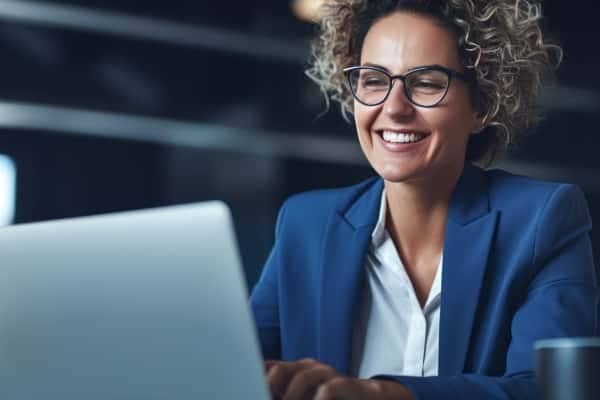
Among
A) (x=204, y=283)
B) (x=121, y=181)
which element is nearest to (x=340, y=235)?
(x=204, y=283)

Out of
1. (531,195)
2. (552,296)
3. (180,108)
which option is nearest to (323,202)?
(531,195)

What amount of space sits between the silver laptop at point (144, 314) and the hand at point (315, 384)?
5.8 inches

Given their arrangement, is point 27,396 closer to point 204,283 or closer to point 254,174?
point 204,283

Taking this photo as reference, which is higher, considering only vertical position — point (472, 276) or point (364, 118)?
point (364, 118)

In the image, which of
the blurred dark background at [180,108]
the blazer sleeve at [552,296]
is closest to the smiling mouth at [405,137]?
the blazer sleeve at [552,296]

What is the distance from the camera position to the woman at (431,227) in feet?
5.19

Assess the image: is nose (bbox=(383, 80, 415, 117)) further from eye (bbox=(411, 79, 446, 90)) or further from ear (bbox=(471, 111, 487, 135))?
ear (bbox=(471, 111, 487, 135))

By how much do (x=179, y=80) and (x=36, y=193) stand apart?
41.0 inches

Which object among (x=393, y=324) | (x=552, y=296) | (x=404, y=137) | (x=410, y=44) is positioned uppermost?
(x=410, y=44)

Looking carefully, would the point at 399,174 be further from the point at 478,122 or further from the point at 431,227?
the point at 478,122

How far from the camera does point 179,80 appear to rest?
18.7ft

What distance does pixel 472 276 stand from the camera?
1.59 metres

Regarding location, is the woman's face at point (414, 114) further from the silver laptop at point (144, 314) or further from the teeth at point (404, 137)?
the silver laptop at point (144, 314)

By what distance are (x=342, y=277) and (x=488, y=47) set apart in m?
0.52
